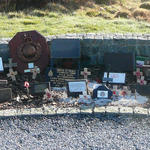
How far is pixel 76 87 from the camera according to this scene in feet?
19.7

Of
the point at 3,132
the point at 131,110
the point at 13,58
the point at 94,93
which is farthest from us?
the point at 13,58

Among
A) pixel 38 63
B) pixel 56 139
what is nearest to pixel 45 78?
pixel 38 63

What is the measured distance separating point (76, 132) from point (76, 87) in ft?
4.24

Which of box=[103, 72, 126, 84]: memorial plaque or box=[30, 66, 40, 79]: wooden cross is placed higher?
box=[30, 66, 40, 79]: wooden cross

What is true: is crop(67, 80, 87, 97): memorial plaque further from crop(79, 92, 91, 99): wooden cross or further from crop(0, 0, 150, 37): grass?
crop(0, 0, 150, 37): grass

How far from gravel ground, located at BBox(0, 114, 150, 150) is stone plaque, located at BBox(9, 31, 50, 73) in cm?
181

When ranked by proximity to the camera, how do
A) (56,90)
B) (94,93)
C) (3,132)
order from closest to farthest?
1. (3,132)
2. (94,93)
3. (56,90)

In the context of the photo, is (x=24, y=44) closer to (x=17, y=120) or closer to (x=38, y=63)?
(x=38, y=63)

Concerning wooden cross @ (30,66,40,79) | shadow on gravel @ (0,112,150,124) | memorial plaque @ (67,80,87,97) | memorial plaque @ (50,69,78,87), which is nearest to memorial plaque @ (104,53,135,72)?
memorial plaque @ (50,69,78,87)

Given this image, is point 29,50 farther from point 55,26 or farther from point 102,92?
point 55,26

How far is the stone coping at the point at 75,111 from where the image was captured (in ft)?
17.3

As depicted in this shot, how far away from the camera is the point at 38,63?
22.4ft

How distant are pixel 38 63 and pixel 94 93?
152 cm

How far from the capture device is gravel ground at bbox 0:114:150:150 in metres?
4.54
